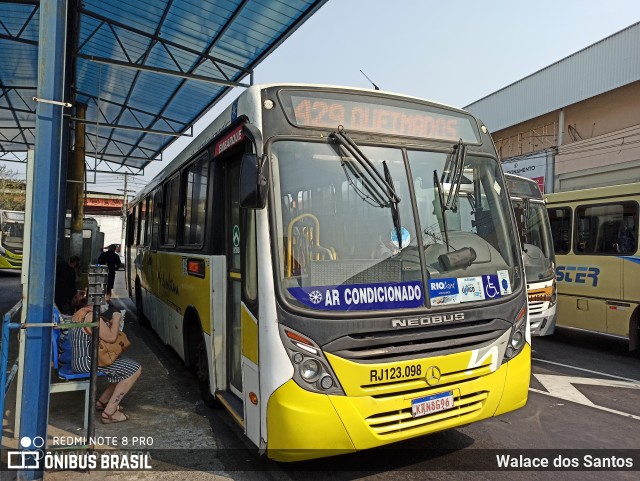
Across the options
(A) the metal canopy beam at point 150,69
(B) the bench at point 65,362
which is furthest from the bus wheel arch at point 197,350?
(A) the metal canopy beam at point 150,69

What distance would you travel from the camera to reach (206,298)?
4969mm

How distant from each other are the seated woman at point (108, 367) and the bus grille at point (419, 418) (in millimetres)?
2853

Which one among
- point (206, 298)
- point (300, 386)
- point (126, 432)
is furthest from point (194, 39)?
point (300, 386)

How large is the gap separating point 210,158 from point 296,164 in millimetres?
1779

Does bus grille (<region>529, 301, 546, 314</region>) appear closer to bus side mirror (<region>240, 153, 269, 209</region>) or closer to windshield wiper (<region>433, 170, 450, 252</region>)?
windshield wiper (<region>433, 170, 450, 252</region>)

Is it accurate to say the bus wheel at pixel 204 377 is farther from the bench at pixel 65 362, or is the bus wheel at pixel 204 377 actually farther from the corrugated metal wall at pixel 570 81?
the corrugated metal wall at pixel 570 81

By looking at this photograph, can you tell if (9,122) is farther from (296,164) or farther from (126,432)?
(296,164)

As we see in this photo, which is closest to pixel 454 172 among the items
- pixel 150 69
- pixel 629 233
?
pixel 629 233

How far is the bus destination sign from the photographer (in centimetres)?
390

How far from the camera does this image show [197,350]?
5.61 meters

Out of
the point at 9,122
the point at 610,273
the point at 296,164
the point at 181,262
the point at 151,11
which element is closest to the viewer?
the point at 296,164

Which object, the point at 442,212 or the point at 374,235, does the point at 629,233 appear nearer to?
the point at 442,212

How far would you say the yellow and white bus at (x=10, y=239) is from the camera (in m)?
23.6

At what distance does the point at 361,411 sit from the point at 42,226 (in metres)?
2.67
